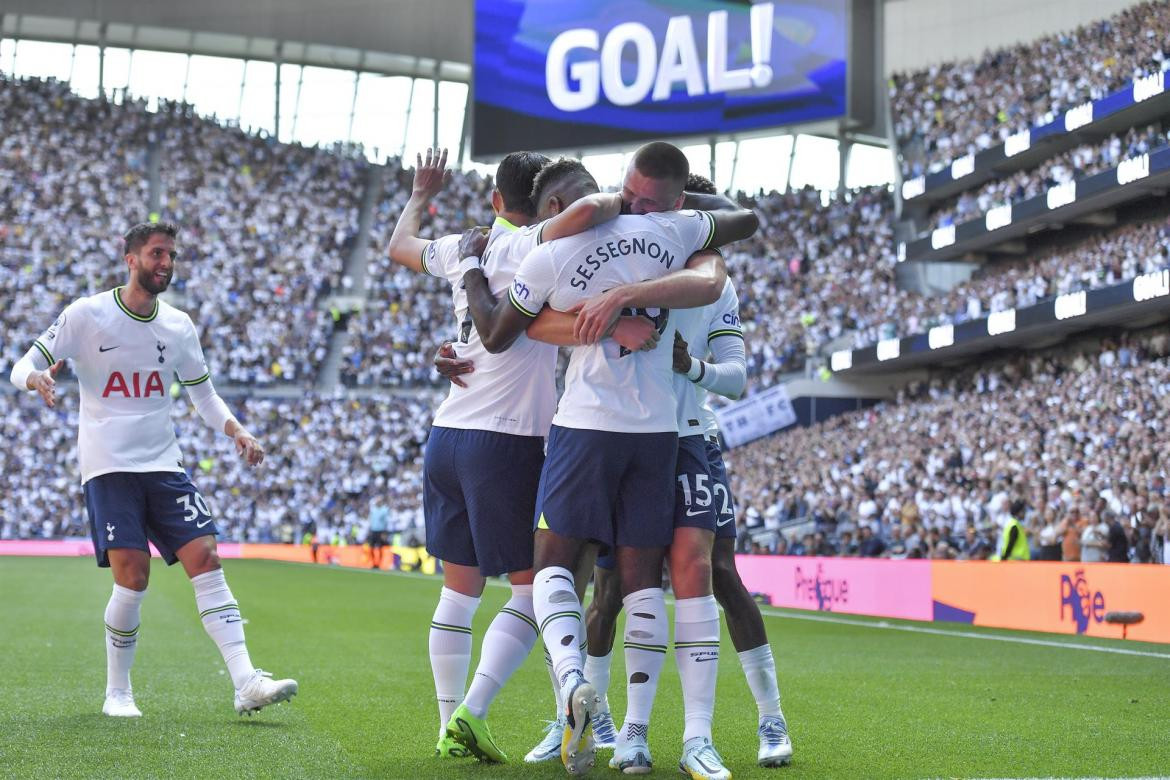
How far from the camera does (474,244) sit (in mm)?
5602

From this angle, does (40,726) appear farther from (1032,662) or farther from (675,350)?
(1032,662)

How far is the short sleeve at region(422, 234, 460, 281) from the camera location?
579cm

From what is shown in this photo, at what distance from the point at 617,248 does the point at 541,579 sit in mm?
1238

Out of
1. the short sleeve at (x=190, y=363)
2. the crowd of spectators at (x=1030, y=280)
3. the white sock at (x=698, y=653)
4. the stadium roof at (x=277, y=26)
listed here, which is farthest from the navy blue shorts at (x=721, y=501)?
the stadium roof at (x=277, y=26)

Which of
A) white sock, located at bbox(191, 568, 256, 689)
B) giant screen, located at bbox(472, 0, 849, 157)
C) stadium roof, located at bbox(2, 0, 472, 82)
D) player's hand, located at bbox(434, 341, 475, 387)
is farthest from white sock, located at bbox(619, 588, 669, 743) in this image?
stadium roof, located at bbox(2, 0, 472, 82)

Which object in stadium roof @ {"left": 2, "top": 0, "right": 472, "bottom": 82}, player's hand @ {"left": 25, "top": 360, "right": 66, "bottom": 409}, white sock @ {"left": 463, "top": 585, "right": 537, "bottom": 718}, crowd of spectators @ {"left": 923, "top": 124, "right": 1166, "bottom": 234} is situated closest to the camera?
white sock @ {"left": 463, "top": 585, "right": 537, "bottom": 718}

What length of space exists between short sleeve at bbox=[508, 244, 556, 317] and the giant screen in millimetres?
36819

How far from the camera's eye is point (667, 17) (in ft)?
137

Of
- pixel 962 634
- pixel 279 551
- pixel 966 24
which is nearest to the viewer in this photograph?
pixel 962 634

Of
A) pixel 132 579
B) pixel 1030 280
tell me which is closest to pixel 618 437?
pixel 132 579

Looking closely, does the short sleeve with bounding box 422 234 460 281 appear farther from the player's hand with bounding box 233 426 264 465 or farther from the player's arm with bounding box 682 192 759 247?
the player's hand with bounding box 233 426 264 465

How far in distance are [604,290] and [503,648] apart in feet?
4.86

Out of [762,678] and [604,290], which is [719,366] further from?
[762,678]

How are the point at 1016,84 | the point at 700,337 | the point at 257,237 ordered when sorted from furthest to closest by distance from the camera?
the point at 257,237
the point at 1016,84
the point at 700,337
